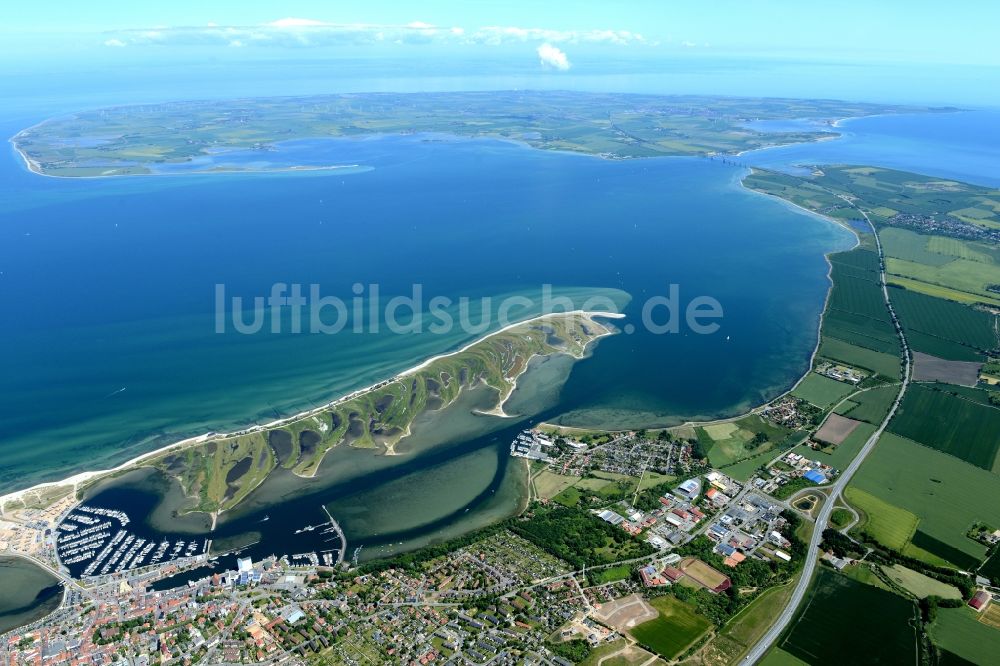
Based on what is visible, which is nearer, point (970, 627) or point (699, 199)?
point (970, 627)

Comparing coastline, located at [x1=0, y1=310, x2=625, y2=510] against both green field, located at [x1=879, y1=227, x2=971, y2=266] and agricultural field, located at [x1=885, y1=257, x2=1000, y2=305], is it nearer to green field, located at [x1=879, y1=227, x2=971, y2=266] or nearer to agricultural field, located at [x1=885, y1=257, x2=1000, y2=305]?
agricultural field, located at [x1=885, y1=257, x2=1000, y2=305]

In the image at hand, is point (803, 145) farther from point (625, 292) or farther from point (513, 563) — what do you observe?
point (513, 563)

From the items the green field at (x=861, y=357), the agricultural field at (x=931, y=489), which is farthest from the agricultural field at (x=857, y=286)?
the agricultural field at (x=931, y=489)

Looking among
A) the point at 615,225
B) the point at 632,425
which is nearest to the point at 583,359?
the point at 632,425

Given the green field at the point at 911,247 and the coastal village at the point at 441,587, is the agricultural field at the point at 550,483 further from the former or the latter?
the green field at the point at 911,247

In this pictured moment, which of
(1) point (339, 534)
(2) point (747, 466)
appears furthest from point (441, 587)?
(2) point (747, 466)
